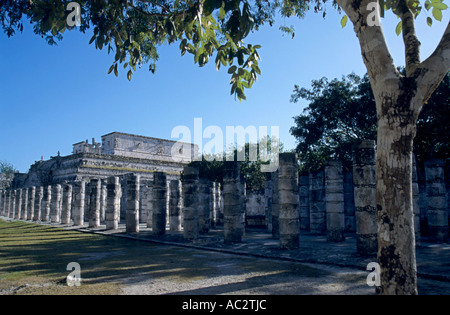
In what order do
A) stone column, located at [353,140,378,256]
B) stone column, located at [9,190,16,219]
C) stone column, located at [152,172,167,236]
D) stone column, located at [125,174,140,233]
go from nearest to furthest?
stone column, located at [353,140,378,256] → stone column, located at [152,172,167,236] → stone column, located at [125,174,140,233] → stone column, located at [9,190,16,219]

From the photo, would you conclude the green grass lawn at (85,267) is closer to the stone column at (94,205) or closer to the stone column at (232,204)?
the stone column at (232,204)

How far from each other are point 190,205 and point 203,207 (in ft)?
10.3

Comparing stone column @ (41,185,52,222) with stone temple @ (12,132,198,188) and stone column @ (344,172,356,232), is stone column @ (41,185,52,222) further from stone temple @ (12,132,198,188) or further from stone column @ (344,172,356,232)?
stone column @ (344,172,356,232)

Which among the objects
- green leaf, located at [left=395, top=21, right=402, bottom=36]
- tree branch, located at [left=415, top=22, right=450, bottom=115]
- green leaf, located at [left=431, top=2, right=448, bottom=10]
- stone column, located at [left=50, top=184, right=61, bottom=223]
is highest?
green leaf, located at [left=395, top=21, right=402, bottom=36]

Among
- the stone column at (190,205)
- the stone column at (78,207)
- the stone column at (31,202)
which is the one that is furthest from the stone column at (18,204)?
the stone column at (190,205)

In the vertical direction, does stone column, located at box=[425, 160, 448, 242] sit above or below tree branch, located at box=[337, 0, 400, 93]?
below

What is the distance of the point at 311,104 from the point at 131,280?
654 inches

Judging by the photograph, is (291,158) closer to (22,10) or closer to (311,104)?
(22,10)

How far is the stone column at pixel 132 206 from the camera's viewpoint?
13500 mm

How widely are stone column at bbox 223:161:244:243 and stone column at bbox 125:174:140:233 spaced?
488 cm

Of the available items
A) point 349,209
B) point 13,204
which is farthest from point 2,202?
point 349,209

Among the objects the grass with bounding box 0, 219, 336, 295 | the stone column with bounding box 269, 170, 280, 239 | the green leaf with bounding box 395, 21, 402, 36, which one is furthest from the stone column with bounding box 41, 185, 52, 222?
the green leaf with bounding box 395, 21, 402, 36

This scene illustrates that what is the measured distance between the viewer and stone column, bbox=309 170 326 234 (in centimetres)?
1370

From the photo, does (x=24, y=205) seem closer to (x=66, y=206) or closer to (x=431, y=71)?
(x=66, y=206)
